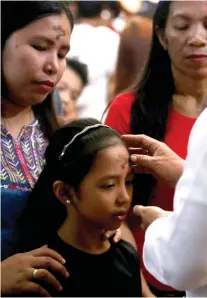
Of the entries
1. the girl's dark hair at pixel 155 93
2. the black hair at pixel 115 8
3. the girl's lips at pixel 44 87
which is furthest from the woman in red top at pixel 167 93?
the black hair at pixel 115 8

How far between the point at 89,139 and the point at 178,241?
0.20 metres

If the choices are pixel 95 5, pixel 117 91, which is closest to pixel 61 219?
pixel 117 91

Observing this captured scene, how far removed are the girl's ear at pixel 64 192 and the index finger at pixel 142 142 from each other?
0.32 ft

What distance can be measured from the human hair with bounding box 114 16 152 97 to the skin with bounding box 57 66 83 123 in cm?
15

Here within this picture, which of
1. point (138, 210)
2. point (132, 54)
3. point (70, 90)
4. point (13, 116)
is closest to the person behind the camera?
point (138, 210)

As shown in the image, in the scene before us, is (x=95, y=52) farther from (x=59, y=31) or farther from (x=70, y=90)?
(x=59, y=31)

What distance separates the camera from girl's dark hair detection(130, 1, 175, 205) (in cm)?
70

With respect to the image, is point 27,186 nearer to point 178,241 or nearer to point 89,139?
point 89,139

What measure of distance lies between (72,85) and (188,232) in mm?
754

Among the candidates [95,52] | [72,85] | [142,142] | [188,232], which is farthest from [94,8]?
[188,232]

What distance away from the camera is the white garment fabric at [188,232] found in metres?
0.48

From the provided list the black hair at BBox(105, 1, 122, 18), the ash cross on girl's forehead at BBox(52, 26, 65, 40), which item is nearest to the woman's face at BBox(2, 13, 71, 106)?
the ash cross on girl's forehead at BBox(52, 26, 65, 40)

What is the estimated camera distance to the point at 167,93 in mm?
716

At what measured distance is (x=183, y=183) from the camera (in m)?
0.50
